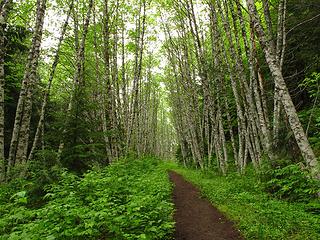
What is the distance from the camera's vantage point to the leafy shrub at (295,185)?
6.55 meters

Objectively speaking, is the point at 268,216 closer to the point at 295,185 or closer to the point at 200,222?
the point at 200,222

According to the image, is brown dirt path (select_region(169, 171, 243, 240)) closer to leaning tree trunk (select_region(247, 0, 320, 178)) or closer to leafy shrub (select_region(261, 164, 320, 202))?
leafy shrub (select_region(261, 164, 320, 202))

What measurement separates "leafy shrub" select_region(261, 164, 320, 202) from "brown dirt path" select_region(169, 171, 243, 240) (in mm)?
2176

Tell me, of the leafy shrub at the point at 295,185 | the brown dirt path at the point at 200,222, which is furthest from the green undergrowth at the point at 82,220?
the leafy shrub at the point at 295,185

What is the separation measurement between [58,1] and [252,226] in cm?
1678

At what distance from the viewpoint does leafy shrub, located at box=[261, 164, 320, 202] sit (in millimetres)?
6551

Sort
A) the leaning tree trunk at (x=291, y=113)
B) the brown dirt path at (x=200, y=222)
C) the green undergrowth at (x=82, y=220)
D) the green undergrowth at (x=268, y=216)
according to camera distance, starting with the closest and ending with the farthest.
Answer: the green undergrowth at (x=82, y=220) < the green undergrowth at (x=268, y=216) < the brown dirt path at (x=200, y=222) < the leaning tree trunk at (x=291, y=113)

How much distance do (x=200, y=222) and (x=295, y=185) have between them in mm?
3455

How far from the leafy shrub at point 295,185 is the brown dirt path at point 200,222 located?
2.18m

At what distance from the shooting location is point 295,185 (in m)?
7.96

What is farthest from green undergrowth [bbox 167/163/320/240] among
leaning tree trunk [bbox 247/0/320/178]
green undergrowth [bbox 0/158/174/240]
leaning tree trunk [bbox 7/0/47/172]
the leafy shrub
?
leaning tree trunk [bbox 7/0/47/172]

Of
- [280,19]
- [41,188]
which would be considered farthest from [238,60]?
[41,188]

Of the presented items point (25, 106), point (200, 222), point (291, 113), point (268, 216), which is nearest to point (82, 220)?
point (200, 222)

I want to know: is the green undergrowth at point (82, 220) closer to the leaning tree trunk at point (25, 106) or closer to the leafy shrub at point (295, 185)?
the leaning tree trunk at point (25, 106)
